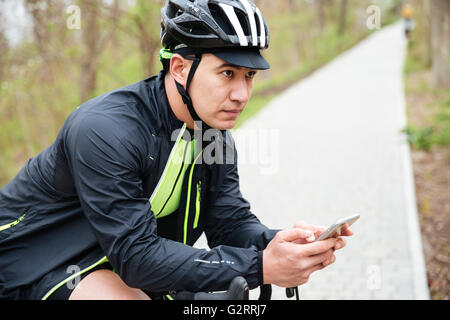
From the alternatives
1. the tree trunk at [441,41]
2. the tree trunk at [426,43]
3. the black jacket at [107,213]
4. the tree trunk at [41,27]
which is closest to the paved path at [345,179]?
the tree trunk at [441,41]

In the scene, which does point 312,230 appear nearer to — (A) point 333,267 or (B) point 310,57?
(A) point 333,267

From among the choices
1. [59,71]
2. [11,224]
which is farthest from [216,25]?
[59,71]

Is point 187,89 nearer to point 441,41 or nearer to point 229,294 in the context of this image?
point 229,294

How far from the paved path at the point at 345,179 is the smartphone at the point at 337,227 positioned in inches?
101

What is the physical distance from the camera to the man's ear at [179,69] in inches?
→ 82.4

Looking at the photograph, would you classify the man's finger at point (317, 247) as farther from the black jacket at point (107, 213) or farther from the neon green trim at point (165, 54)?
the neon green trim at point (165, 54)

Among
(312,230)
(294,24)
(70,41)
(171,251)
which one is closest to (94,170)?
(171,251)

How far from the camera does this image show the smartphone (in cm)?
181

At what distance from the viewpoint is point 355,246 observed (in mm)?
5348

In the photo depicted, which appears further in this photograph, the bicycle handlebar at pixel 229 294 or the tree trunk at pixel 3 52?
the tree trunk at pixel 3 52

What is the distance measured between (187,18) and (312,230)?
40.8 inches

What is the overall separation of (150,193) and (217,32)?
2.37 feet

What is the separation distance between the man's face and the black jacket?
0.16 metres

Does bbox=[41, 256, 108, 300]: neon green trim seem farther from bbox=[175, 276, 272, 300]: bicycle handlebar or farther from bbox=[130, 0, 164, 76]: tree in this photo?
bbox=[130, 0, 164, 76]: tree
